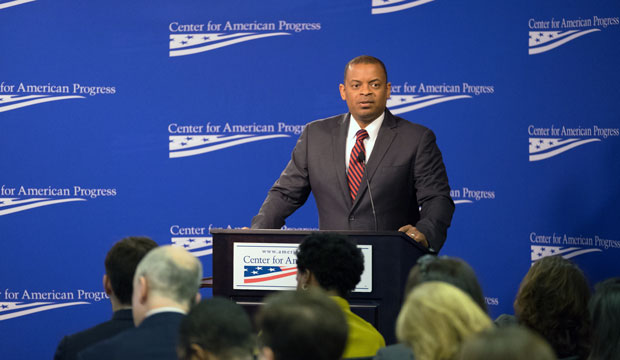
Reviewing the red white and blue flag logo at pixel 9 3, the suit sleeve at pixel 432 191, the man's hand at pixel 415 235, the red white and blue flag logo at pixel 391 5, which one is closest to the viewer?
the man's hand at pixel 415 235

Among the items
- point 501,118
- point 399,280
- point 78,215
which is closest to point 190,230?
point 78,215

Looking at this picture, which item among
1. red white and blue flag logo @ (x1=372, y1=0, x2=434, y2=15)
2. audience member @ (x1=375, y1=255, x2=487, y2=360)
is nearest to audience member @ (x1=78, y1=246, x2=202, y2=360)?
audience member @ (x1=375, y1=255, x2=487, y2=360)

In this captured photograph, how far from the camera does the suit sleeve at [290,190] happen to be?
13.3 feet

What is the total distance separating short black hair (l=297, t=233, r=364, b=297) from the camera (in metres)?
2.73

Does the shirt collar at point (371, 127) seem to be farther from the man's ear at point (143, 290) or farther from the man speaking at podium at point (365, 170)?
the man's ear at point (143, 290)

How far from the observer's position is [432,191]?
12.8ft

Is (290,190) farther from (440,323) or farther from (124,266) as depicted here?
(440,323)

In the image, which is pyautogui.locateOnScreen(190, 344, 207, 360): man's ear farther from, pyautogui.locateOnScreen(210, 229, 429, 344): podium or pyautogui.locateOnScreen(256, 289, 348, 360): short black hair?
pyautogui.locateOnScreen(210, 229, 429, 344): podium

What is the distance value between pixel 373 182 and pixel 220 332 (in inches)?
90.9

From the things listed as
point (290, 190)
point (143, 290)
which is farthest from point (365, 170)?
point (143, 290)

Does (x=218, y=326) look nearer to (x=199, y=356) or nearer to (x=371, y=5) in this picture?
(x=199, y=356)

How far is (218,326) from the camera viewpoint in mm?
1777

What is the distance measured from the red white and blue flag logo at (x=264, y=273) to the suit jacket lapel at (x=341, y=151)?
0.86 metres

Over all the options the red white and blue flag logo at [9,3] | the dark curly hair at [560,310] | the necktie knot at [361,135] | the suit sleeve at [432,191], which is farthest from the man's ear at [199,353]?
the red white and blue flag logo at [9,3]
